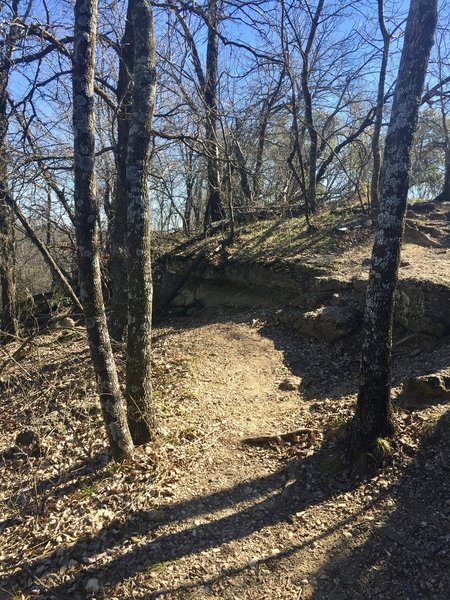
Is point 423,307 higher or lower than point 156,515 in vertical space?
higher

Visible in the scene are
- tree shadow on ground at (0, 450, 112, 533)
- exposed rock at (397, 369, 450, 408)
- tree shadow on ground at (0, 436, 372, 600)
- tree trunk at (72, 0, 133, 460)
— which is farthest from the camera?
exposed rock at (397, 369, 450, 408)

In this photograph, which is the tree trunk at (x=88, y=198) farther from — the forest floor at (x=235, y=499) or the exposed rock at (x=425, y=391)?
the exposed rock at (x=425, y=391)

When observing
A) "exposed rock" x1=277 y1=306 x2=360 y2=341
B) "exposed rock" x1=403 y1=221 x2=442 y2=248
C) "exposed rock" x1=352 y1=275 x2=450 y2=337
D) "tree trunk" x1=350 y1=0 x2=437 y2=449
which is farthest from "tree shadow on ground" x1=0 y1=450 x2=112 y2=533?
"exposed rock" x1=403 y1=221 x2=442 y2=248

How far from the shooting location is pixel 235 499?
4.29 m

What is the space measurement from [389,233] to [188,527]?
11.1 ft

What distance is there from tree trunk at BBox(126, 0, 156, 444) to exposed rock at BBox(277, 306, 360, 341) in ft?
12.1

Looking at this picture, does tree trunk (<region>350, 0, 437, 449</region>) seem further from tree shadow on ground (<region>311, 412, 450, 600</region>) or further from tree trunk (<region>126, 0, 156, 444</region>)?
tree trunk (<region>126, 0, 156, 444</region>)

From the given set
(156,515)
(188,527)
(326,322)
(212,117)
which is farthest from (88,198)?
(326,322)

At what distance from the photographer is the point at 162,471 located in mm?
4812

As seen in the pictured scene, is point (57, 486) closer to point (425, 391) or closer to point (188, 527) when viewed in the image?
point (188, 527)

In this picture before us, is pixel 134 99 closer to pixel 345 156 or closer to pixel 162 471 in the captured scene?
pixel 162 471

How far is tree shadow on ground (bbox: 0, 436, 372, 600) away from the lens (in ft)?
12.1

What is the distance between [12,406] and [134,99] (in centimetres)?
509

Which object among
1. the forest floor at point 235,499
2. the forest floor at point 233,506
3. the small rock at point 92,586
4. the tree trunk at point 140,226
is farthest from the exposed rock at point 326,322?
the small rock at point 92,586
